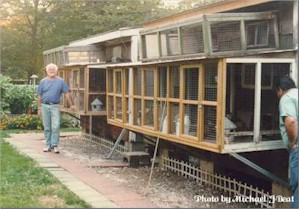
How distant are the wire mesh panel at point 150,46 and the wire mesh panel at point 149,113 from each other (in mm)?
729

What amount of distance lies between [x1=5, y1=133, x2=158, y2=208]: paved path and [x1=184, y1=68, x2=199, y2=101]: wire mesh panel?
1378 mm

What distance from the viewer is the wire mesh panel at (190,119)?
568cm

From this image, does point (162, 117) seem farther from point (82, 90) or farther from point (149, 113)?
point (82, 90)

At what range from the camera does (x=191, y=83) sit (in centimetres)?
579

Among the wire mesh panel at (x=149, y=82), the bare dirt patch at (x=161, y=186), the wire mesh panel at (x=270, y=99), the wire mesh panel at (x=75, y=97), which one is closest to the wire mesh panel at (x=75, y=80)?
the wire mesh panel at (x=75, y=97)

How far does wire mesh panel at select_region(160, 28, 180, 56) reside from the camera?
6.55m

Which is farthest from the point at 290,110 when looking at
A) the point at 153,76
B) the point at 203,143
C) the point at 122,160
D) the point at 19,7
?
the point at 19,7

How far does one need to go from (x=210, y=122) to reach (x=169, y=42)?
5.78 feet

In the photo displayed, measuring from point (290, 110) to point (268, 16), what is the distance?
58.9 inches

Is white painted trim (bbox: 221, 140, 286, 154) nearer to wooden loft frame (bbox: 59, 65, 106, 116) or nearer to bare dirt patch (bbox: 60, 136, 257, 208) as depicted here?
bare dirt patch (bbox: 60, 136, 257, 208)

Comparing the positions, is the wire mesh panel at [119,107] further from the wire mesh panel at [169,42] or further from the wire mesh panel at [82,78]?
the wire mesh panel at [82,78]

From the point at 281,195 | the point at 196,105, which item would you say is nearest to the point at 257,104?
the point at 196,105

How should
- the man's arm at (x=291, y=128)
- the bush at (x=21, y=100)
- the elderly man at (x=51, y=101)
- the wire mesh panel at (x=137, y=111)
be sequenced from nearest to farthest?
the man's arm at (x=291, y=128), the wire mesh panel at (x=137, y=111), the elderly man at (x=51, y=101), the bush at (x=21, y=100)

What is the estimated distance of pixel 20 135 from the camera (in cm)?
1210
